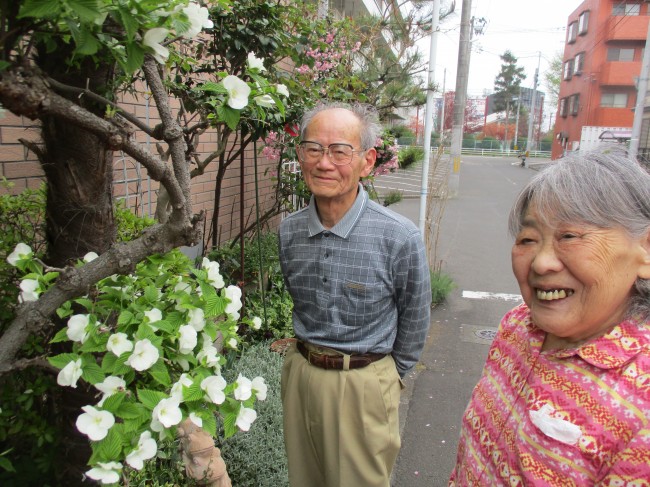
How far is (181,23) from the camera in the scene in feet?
3.20

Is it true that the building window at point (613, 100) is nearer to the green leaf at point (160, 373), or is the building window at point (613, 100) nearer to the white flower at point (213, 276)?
the white flower at point (213, 276)

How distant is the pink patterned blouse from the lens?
3.40ft

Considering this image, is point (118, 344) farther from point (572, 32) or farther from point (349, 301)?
point (572, 32)

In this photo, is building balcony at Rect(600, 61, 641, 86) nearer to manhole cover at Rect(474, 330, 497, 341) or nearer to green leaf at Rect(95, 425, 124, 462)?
manhole cover at Rect(474, 330, 497, 341)

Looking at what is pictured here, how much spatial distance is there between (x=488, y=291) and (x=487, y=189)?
15686mm

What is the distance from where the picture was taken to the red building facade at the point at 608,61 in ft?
115


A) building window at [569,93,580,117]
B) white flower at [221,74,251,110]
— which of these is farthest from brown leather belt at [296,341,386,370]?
building window at [569,93,580,117]

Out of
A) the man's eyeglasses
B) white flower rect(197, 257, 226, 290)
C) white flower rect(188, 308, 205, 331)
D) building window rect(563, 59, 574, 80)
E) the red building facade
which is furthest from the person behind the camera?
building window rect(563, 59, 574, 80)

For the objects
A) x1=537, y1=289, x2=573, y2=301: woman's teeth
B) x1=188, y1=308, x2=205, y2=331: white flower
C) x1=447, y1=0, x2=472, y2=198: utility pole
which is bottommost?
x1=188, y1=308, x2=205, y2=331: white flower

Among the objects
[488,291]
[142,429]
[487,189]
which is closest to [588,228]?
[142,429]

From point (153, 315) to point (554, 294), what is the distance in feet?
3.13

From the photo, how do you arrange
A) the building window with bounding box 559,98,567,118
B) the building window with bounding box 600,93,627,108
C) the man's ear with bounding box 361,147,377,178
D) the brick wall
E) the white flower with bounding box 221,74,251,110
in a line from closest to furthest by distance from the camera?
the white flower with bounding box 221,74,251,110, the man's ear with bounding box 361,147,377,178, the brick wall, the building window with bounding box 600,93,627,108, the building window with bounding box 559,98,567,118

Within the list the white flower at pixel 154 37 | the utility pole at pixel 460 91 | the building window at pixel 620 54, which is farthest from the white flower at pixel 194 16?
the building window at pixel 620 54

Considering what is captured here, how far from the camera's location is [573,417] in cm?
111
